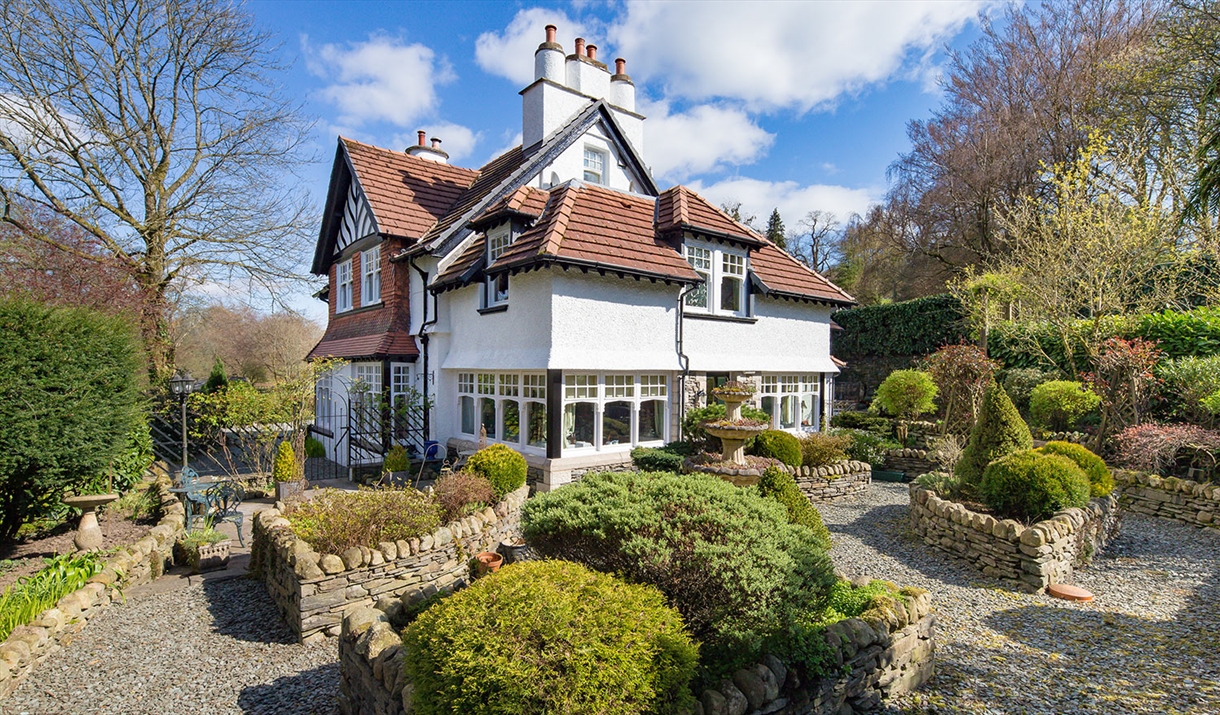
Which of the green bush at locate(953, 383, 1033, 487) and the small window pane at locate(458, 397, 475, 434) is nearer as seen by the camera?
the green bush at locate(953, 383, 1033, 487)

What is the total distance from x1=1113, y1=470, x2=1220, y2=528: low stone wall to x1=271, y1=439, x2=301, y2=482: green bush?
18.0m

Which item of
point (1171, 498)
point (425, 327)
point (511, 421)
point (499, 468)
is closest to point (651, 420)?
point (511, 421)

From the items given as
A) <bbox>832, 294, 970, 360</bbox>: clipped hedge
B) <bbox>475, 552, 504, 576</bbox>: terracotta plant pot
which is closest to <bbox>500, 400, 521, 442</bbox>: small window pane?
<bbox>475, 552, 504, 576</bbox>: terracotta plant pot

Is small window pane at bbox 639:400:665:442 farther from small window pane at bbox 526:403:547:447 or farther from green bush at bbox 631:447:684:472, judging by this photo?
small window pane at bbox 526:403:547:447

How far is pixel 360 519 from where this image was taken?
7152 millimetres

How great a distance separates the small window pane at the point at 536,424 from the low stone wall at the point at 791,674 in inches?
292

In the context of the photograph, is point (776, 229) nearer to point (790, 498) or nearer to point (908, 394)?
point (908, 394)

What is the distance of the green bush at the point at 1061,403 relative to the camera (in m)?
14.8

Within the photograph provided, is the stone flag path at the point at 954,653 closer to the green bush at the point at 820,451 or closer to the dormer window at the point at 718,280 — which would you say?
the green bush at the point at 820,451

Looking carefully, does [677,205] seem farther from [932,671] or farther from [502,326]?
[932,671]

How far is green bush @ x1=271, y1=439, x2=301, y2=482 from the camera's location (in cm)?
1245

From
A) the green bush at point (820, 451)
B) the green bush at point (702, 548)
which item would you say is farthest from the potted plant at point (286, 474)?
the green bush at point (820, 451)

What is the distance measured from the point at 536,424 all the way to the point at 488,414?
1.94 m

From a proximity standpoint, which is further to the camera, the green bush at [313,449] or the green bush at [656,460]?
the green bush at [313,449]
